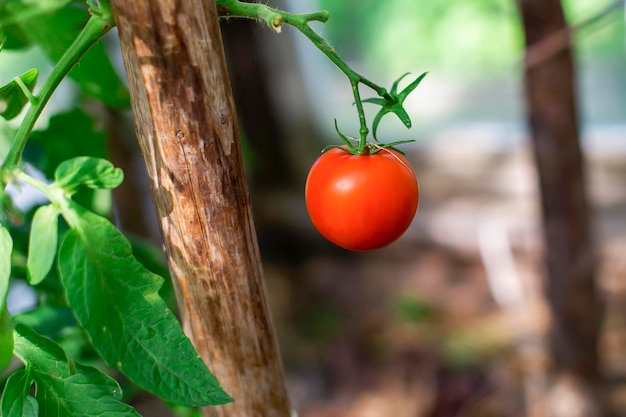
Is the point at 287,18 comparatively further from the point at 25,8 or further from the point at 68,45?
the point at 68,45

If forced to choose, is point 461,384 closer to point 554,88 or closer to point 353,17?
point 554,88

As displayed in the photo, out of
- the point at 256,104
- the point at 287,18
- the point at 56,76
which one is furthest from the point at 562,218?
the point at 256,104

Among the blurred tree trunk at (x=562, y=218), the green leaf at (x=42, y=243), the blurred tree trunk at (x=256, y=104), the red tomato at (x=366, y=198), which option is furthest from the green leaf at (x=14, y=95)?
the blurred tree trunk at (x=256, y=104)

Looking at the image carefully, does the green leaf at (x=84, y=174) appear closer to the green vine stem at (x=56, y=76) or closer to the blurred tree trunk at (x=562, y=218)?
the green vine stem at (x=56, y=76)

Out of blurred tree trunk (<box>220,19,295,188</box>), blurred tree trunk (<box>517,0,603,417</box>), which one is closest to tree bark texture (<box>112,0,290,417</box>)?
blurred tree trunk (<box>517,0,603,417</box>)

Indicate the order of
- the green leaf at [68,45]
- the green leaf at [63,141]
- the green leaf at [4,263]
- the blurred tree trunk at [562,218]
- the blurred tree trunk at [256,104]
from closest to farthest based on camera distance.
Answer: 1. the green leaf at [4,263]
2. the green leaf at [68,45]
3. the green leaf at [63,141]
4. the blurred tree trunk at [562,218]
5. the blurred tree trunk at [256,104]

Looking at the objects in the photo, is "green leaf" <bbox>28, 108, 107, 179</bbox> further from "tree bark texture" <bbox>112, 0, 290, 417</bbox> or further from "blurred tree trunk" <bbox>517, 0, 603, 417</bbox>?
"blurred tree trunk" <bbox>517, 0, 603, 417</bbox>
